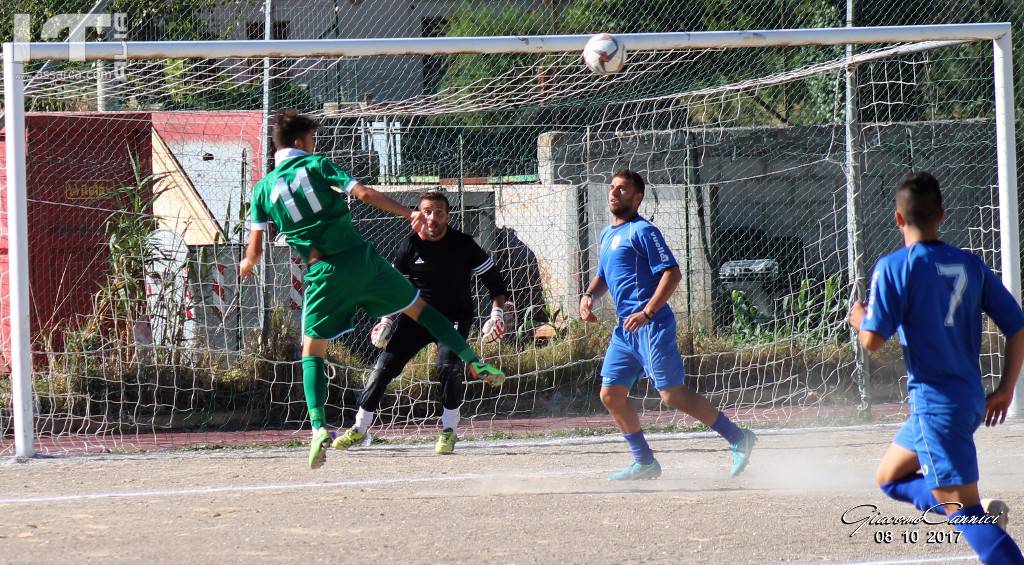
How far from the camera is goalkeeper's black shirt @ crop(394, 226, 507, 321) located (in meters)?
7.87

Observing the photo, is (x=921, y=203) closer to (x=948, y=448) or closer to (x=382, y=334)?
(x=948, y=448)

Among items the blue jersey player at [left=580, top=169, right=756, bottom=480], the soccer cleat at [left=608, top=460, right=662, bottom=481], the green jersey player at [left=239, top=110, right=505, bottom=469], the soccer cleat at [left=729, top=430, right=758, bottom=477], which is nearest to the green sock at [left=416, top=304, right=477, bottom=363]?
the green jersey player at [left=239, top=110, right=505, bottom=469]

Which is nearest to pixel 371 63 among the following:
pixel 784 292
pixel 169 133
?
pixel 169 133

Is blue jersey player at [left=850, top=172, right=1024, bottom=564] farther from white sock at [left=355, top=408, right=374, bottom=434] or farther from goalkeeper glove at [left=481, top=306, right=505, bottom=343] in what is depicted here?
white sock at [left=355, top=408, right=374, bottom=434]

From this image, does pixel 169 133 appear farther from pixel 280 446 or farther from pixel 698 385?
pixel 698 385

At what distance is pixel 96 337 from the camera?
989 cm

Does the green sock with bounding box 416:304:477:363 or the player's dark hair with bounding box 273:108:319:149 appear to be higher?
the player's dark hair with bounding box 273:108:319:149

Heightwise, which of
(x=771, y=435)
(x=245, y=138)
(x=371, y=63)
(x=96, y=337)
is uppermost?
(x=371, y=63)

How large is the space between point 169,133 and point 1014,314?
372 inches

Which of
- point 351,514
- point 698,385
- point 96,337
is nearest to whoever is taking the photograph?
point 351,514

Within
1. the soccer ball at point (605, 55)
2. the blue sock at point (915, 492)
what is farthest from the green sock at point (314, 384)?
the blue sock at point (915, 492)

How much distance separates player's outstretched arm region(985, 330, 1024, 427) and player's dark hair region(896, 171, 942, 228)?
0.54m

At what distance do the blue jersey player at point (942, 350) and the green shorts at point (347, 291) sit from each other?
3.07 m

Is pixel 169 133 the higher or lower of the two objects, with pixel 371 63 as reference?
lower
